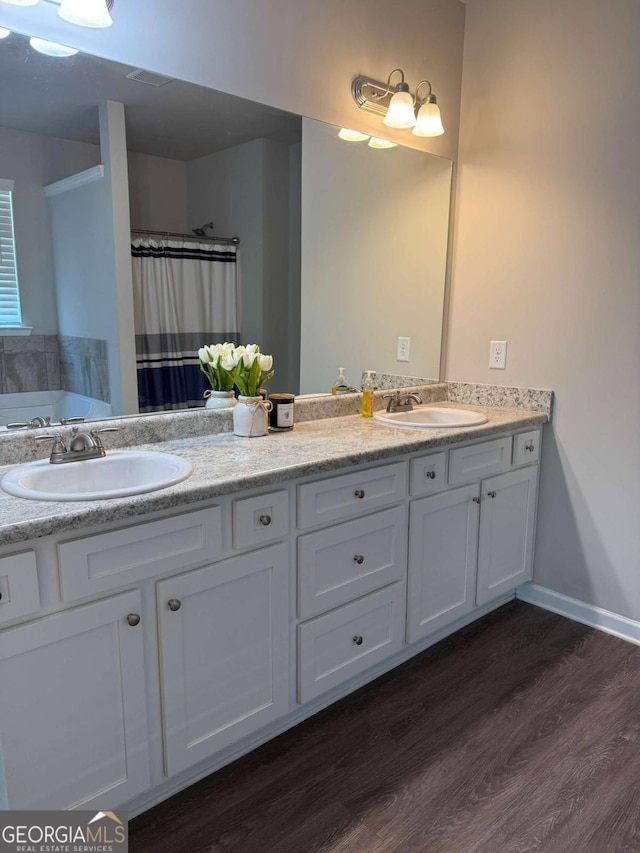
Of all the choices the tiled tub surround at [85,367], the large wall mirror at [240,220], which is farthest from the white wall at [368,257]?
the tiled tub surround at [85,367]

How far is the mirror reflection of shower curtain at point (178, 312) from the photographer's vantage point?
1.92m

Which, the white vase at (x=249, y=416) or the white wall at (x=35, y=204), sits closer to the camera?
the white wall at (x=35, y=204)

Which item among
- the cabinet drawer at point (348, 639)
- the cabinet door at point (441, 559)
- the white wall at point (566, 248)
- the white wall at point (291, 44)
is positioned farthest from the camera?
the white wall at point (566, 248)

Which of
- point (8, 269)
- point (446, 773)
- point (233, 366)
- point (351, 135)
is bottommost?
point (446, 773)

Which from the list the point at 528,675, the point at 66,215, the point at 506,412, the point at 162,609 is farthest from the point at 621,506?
the point at 66,215

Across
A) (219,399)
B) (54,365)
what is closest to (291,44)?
(219,399)

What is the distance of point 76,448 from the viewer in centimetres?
168

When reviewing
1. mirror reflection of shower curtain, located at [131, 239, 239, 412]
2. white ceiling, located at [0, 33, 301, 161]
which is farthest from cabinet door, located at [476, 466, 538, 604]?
white ceiling, located at [0, 33, 301, 161]

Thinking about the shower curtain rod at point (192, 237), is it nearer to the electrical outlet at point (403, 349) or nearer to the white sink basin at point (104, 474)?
the white sink basin at point (104, 474)

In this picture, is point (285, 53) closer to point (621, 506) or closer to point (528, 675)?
point (621, 506)

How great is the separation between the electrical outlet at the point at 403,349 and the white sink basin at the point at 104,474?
1326mm

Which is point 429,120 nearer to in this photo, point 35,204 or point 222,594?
point 35,204

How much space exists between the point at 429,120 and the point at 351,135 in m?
0.33

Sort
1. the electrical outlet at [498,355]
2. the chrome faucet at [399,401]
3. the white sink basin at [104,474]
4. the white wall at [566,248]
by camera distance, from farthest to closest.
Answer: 1. the electrical outlet at [498,355]
2. the chrome faucet at [399,401]
3. the white wall at [566,248]
4. the white sink basin at [104,474]
